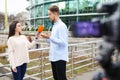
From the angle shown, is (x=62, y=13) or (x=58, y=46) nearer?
(x=58, y=46)

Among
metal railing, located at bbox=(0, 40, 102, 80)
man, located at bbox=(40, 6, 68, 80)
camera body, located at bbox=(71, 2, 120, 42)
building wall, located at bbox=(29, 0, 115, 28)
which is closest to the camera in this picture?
camera body, located at bbox=(71, 2, 120, 42)

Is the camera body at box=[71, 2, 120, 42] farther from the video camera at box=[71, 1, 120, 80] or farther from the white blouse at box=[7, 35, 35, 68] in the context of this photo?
the white blouse at box=[7, 35, 35, 68]

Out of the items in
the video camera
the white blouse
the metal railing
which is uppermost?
the video camera

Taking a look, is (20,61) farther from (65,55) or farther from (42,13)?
(42,13)

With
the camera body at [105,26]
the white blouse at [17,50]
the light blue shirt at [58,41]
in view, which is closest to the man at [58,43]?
the light blue shirt at [58,41]

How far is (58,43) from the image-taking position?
15.6 ft

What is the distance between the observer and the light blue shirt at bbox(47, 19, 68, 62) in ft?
15.5

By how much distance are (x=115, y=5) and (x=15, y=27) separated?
4.43m

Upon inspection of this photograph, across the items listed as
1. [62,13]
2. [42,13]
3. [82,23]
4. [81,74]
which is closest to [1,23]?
[42,13]

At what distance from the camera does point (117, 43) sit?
3.57 feet

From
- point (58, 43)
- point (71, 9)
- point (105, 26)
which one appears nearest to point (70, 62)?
point (58, 43)

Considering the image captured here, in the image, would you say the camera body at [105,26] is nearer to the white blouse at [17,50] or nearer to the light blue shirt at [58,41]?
the light blue shirt at [58,41]

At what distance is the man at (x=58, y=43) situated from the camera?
4.70 m

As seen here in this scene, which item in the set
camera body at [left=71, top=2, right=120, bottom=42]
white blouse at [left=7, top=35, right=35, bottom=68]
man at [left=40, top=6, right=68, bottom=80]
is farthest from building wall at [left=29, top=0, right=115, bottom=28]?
camera body at [left=71, top=2, right=120, bottom=42]
